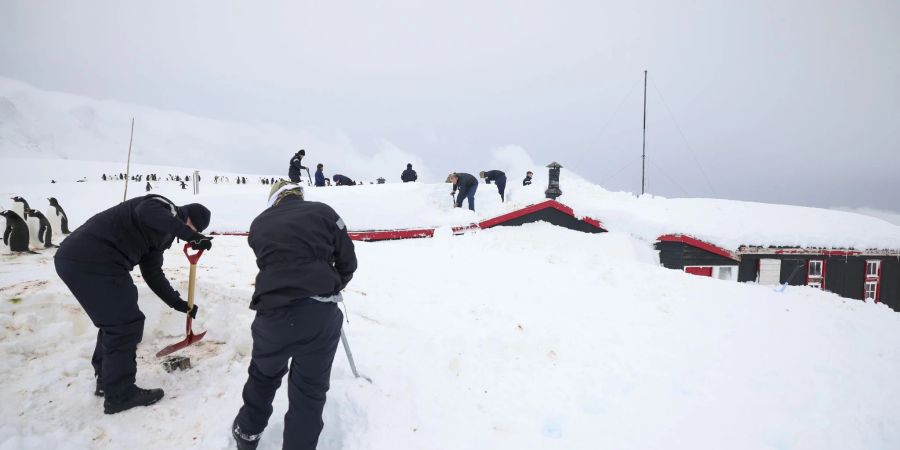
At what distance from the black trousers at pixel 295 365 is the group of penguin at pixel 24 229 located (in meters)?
9.05

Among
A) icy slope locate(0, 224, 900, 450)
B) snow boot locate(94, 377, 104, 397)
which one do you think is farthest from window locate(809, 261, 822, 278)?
snow boot locate(94, 377, 104, 397)

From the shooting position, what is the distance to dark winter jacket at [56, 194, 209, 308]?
128 inches

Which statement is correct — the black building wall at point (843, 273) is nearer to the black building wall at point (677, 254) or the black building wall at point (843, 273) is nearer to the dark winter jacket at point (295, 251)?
the black building wall at point (677, 254)

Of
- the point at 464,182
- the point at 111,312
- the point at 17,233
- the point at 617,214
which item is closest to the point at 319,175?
the point at 464,182

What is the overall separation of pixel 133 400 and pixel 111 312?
0.83m

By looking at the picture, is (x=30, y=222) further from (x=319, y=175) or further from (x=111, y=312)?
(x=319, y=175)

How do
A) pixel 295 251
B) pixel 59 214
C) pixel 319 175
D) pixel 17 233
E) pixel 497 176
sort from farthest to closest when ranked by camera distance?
pixel 319 175 → pixel 497 176 → pixel 59 214 → pixel 17 233 → pixel 295 251

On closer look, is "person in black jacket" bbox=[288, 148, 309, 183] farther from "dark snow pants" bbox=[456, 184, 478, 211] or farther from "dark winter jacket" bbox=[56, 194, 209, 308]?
"dark winter jacket" bbox=[56, 194, 209, 308]

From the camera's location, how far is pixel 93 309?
3234 mm

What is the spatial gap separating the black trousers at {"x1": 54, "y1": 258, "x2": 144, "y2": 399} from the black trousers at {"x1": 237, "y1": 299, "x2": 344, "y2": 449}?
1.38 metres

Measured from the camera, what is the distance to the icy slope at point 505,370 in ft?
11.0

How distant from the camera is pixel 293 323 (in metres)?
2.67

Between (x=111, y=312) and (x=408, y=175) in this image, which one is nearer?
(x=111, y=312)

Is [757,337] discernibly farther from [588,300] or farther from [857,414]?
[588,300]
